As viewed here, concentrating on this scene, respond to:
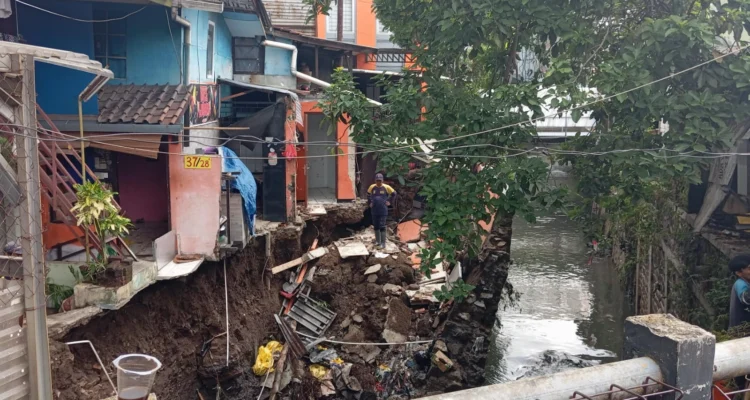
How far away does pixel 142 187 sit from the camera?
13422 millimetres

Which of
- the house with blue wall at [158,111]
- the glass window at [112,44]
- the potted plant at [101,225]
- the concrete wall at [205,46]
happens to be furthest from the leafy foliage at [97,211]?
the concrete wall at [205,46]

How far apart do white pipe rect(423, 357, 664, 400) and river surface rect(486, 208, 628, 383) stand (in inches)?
468

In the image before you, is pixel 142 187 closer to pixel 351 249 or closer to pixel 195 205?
pixel 195 205

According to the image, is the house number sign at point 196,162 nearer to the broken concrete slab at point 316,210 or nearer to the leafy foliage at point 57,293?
the leafy foliage at point 57,293

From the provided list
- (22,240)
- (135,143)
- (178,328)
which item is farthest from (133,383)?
(135,143)

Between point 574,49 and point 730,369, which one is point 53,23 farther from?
point 730,369

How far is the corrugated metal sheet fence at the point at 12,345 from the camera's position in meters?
6.29

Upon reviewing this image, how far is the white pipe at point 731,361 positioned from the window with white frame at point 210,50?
12.4 metres

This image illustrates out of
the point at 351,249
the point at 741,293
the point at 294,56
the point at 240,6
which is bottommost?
the point at 351,249

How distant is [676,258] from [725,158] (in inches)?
145

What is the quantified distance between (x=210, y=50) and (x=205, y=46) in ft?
1.67

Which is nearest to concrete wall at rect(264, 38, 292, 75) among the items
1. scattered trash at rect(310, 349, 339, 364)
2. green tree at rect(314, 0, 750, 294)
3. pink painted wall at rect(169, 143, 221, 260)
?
pink painted wall at rect(169, 143, 221, 260)

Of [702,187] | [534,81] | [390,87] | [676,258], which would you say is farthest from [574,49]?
[676,258]

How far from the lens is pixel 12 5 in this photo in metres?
10.1
